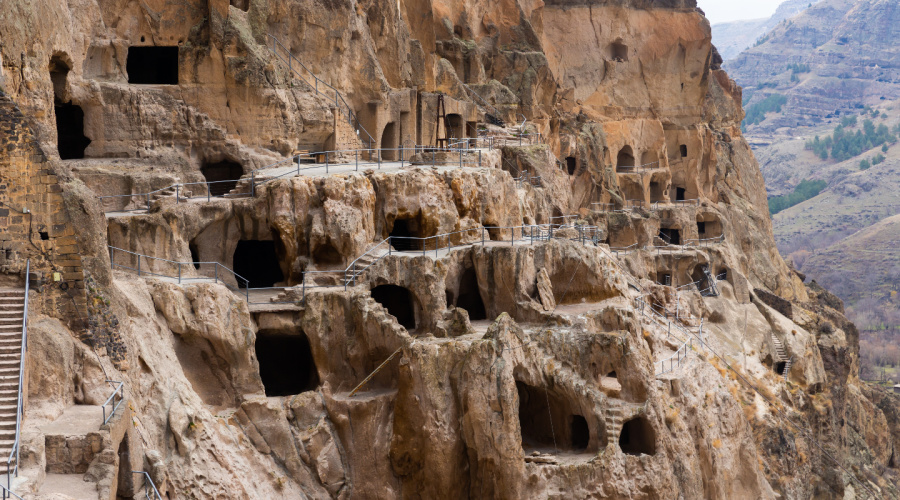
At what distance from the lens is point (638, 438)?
94.3 feet

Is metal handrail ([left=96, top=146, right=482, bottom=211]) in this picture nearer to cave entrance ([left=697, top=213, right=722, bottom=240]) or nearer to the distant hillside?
cave entrance ([left=697, top=213, right=722, bottom=240])

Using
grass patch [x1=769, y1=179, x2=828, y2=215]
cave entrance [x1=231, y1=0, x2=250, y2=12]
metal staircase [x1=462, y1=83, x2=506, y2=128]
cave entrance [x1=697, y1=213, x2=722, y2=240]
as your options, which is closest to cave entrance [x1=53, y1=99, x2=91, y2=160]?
cave entrance [x1=231, y1=0, x2=250, y2=12]

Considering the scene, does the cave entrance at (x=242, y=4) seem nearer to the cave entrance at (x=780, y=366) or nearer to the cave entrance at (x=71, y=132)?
the cave entrance at (x=71, y=132)

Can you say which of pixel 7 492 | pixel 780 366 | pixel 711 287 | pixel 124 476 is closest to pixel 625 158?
pixel 711 287

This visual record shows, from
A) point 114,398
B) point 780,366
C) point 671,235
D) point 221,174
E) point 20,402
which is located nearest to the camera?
point 20,402

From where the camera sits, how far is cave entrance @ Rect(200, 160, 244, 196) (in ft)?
107

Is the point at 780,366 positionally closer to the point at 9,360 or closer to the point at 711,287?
the point at 711,287

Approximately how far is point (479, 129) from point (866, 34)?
130306 mm

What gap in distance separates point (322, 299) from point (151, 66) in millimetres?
10874

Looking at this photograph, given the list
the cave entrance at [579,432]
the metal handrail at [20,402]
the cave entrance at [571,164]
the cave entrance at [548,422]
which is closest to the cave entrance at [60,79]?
the metal handrail at [20,402]

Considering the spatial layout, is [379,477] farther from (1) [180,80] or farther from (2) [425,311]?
(1) [180,80]

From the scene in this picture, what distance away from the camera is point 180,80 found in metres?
32.2

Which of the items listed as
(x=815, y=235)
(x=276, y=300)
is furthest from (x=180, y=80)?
(x=815, y=235)

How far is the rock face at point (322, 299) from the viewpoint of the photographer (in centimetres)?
2288
